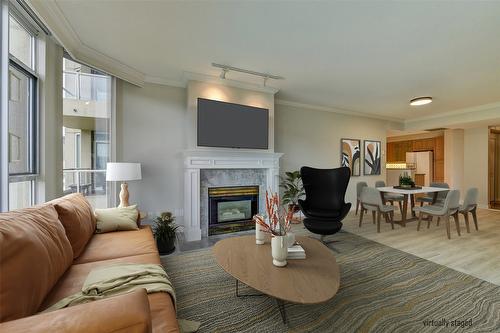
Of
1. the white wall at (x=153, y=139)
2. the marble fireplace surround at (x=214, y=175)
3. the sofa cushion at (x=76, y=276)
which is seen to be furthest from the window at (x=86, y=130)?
the sofa cushion at (x=76, y=276)

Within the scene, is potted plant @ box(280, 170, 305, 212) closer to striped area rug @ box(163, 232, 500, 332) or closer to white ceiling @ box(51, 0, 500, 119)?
white ceiling @ box(51, 0, 500, 119)

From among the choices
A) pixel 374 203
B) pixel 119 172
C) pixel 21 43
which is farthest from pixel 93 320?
pixel 374 203

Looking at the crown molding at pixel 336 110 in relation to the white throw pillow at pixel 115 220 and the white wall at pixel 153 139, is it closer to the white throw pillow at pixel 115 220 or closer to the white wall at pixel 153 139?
the white wall at pixel 153 139

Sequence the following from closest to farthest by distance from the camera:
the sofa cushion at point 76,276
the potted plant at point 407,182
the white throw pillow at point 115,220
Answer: the sofa cushion at point 76,276, the white throw pillow at point 115,220, the potted plant at point 407,182

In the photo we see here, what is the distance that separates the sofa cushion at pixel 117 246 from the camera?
1.76m

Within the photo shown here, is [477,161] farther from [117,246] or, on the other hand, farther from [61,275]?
[61,275]

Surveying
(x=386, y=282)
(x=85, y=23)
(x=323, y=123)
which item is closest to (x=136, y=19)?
(x=85, y=23)

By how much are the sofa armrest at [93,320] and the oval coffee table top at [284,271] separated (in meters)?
0.76

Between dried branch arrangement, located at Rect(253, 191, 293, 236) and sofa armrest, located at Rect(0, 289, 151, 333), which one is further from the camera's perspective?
dried branch arrangement, located at Rect(253, 191, 293, 236)

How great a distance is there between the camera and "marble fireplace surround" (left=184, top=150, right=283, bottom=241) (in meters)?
3.50

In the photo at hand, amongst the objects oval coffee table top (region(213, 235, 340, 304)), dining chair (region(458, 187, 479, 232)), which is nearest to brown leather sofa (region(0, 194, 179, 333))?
oval coffee table top (region(213, 235, 340, 304))

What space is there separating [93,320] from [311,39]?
293 centimetres

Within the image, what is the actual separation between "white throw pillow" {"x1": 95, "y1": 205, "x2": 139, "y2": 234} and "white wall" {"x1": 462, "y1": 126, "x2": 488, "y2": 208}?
8468mm

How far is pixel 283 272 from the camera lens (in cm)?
158
